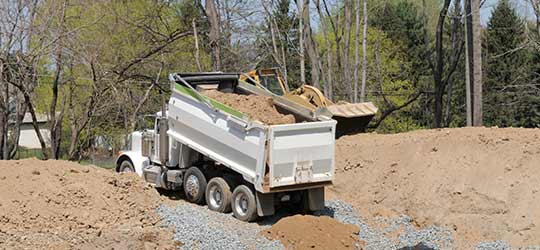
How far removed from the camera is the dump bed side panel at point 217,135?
1205 cm

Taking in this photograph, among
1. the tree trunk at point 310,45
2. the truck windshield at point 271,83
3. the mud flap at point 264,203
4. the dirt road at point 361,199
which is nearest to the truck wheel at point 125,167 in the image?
the dirt road at point 361,199

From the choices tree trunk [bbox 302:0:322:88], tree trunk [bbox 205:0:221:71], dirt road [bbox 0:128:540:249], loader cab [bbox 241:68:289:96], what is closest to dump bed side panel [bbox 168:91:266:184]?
dirt road [bbox 0:128:540:249]

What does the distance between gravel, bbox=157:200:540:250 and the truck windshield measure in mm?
3940

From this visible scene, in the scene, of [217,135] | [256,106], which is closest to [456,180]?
[256,106]

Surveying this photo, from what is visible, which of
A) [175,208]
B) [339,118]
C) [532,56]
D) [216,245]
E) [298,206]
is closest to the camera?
[216,245]

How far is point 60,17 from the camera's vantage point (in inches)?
737

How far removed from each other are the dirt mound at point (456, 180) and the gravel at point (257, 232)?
1.04 feet

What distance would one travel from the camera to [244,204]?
1264 centimetres

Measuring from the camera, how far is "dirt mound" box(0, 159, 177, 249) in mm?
10078

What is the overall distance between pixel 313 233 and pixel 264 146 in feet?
5.41

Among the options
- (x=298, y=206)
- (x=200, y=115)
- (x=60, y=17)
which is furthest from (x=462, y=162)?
(x=60, y=17)

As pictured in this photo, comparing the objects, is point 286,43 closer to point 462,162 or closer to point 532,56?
point 532,56

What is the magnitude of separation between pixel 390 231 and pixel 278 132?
9.73 ft

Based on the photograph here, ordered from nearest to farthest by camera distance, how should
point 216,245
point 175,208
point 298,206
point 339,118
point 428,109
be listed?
point 216,245 → point 175,208 → point 298,206 → point 339,118 → point 428,109
